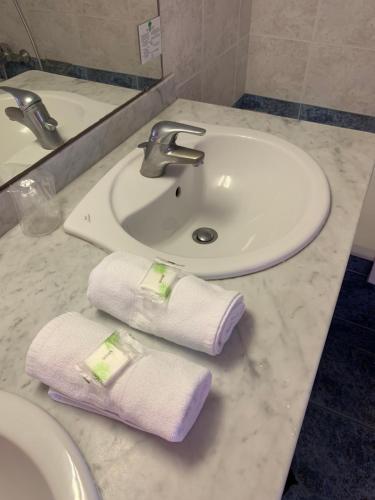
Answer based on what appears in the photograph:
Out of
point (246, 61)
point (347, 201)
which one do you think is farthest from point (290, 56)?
point (347, 201)

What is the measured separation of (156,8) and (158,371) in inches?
36.8

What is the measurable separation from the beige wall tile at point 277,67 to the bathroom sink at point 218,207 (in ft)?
2.36

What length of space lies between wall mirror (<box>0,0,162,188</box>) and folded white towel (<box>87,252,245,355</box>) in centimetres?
33

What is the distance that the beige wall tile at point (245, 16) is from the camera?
1.44 m

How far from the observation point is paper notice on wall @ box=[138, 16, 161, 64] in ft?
3.27

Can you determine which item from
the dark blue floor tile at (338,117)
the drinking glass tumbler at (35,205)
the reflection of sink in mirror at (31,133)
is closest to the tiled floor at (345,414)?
the dark blue floor tile at (338,117)

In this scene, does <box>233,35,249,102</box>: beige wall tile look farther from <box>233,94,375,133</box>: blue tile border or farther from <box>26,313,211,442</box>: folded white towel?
<box>26,313,211,442</box>: folded white towel

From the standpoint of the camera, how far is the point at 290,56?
1.53 m

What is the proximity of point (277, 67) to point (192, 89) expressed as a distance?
0.47 meters

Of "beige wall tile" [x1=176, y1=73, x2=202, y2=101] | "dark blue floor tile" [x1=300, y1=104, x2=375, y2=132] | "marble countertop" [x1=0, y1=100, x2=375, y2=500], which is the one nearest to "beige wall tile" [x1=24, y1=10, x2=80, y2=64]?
"marble countertop" [x1=0, y1=100, x2=375, y2=500]

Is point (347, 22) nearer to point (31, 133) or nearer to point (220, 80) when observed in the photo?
point (220, 80)

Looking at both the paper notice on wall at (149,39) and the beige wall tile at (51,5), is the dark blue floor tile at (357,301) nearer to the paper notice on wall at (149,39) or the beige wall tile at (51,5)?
the paper notice on wall at (149,39)

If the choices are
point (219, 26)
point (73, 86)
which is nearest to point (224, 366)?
point (73, 86)

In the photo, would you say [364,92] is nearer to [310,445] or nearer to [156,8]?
[156,8]
